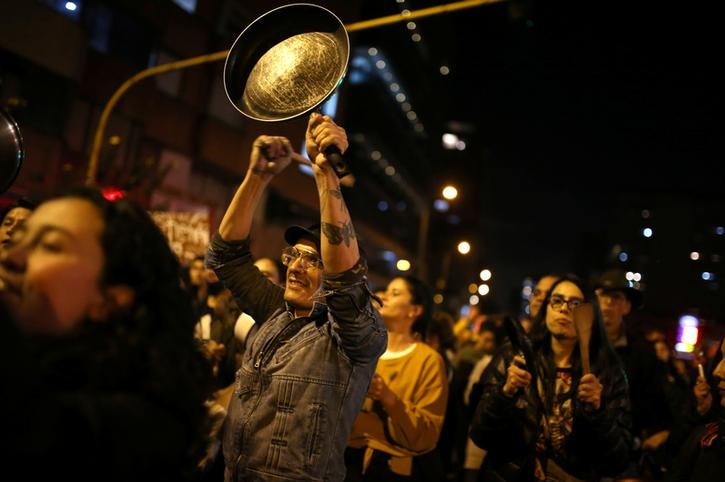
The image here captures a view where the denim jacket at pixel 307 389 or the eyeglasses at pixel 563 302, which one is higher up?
the eyeglasses at pixel 563 302

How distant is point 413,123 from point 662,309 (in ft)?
131

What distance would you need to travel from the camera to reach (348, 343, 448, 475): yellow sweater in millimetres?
4605

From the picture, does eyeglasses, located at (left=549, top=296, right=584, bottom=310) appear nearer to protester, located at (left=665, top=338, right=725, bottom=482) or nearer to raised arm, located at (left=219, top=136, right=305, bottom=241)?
protester, located at (left=665, top=338, right=725, bottom=482)

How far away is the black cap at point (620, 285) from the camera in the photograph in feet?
22.2

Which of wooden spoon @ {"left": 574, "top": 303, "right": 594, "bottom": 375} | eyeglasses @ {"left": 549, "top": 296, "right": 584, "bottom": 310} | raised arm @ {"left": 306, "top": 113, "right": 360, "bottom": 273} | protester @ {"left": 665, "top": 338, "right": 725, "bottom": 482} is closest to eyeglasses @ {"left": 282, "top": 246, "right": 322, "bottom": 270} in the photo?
raised arm @ {"left": 306, "top": 113, "right": 360, "bottom": 273}

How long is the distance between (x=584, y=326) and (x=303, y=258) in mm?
2177

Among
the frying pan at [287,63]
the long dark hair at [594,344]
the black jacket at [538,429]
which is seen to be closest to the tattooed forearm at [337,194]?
the frying pan at [287,63]

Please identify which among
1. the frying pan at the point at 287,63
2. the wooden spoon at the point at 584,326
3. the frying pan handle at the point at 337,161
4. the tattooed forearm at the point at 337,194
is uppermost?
the frying pan at the point at 287,63

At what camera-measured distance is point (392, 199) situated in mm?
44125

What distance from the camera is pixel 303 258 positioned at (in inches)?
149

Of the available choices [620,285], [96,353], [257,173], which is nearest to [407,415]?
[257,173]

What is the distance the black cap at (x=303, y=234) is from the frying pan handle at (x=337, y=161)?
99 centimetres

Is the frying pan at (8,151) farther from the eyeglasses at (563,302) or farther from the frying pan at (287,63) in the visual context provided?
the eyeglasses at (563,302)

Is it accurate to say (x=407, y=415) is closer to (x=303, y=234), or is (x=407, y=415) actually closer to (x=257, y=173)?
(x=303, y=234)
